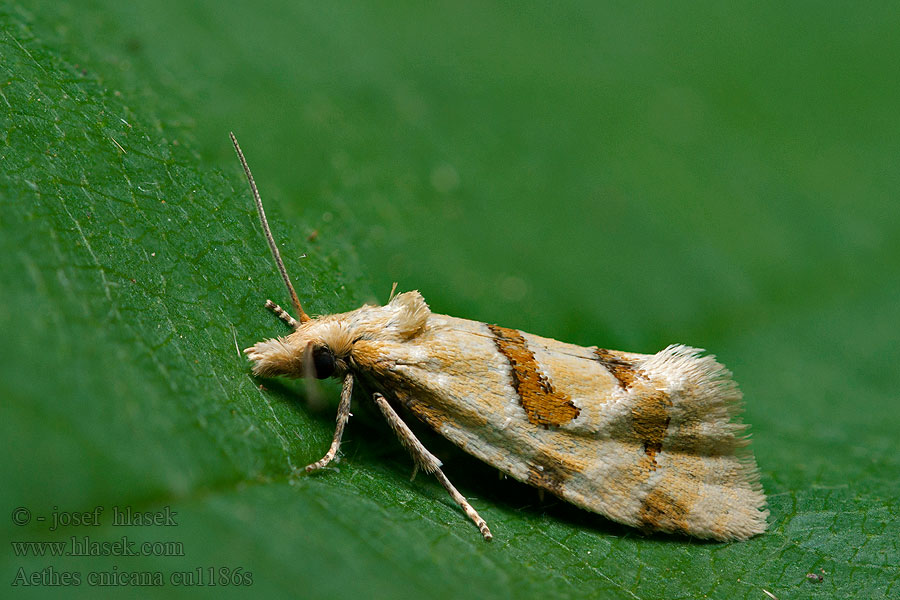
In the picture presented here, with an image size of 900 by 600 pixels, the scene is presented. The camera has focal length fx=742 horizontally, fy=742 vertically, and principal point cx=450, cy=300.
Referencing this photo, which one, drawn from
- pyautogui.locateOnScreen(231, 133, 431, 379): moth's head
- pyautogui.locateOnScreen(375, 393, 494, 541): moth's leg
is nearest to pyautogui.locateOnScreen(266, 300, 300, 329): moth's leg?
pyautogui.locateOnScreen(231, 133, 431, 379): moth's head

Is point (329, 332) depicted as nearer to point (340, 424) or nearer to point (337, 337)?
point (337, 337)

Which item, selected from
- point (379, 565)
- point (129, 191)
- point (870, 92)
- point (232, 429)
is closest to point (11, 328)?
point (232, 429)

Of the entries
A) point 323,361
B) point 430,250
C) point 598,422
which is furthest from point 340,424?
point 430,250

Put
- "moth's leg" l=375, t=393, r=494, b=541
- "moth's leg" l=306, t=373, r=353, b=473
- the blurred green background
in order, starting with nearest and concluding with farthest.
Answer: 1. the blurred green background
2. "moth's leg" l=306, t=373, r=353, b=473
3. "moth's leg" l=375, t=393, r=494, b=541

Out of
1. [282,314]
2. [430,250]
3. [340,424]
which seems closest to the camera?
[340,424]

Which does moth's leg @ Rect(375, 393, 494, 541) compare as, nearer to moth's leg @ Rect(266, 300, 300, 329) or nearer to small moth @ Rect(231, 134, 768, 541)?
small moth @ Rect(231, 134, 768, 541)

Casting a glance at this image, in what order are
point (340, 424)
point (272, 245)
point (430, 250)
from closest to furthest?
1. point (340, 424)
2. point (272, 245)
3. point (430, 250)

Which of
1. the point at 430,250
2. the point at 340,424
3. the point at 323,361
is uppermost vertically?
the point at 430,250

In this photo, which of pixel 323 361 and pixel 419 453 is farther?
pixel 323 361
